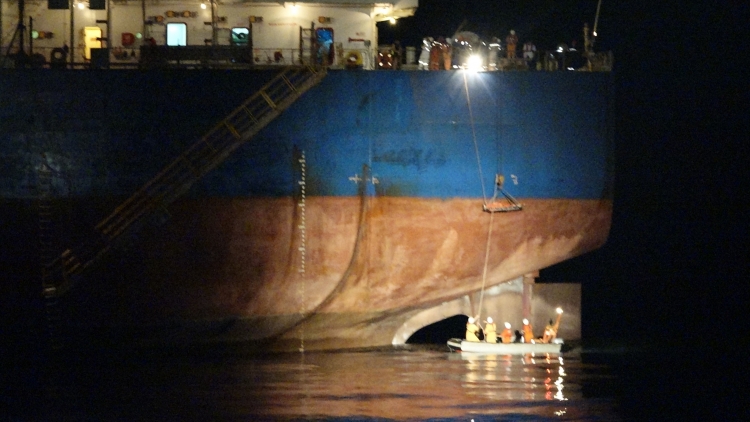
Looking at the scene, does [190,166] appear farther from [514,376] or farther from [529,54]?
[529,54]

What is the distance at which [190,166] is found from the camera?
1927 centimetres

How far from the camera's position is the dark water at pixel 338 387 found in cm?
1415

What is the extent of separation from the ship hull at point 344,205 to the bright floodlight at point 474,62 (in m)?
0.39

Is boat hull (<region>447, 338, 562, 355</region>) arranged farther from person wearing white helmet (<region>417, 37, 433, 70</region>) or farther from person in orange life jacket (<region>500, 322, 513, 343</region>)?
person wearing white helmet (<region>417, 37, 433, 70</region>)

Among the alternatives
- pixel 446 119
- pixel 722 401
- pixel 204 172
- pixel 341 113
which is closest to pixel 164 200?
pixel 204 172

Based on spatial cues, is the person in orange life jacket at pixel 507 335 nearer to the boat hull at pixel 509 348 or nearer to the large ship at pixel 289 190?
the boat hull at pixel 509 348

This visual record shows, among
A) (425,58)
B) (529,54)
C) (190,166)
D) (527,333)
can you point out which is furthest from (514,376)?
(190,166)

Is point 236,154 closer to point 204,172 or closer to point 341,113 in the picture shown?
point 204,172

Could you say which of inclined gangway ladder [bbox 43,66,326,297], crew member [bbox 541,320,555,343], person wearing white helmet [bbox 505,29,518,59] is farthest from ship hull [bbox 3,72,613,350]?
crew member [bbox 541,320,555,343]

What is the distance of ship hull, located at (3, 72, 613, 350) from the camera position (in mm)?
19234

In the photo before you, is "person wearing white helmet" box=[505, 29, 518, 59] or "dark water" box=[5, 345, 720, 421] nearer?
"dark water" box=[5, 345, 720, 421]

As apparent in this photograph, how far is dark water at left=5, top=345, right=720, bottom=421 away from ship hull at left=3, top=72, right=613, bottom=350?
3.58 feet

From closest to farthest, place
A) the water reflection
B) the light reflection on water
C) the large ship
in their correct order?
the light reflection on water → the water reflection → the large ship

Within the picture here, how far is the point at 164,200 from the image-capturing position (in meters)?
19.1
